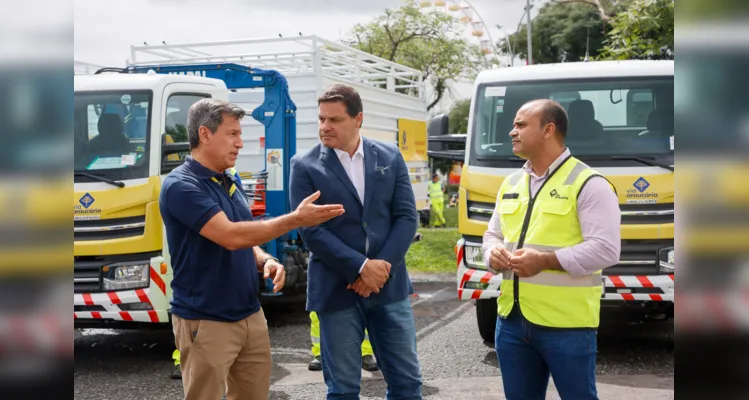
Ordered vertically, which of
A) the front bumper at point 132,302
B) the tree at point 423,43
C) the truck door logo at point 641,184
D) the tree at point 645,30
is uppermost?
the tree at point 423,43

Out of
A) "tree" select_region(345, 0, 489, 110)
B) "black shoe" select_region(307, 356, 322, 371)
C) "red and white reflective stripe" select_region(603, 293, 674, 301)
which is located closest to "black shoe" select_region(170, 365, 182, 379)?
"black shoe" select_region(307, 356, 322, 371)

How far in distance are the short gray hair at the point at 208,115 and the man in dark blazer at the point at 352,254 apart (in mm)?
506

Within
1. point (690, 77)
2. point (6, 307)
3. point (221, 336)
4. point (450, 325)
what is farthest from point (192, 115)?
point (450, 325)

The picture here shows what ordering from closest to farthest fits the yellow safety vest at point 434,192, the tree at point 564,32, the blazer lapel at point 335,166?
the blazer lapel at point 335,166 → the yellow safety vest at point 434,192 → the tree at point 564,32

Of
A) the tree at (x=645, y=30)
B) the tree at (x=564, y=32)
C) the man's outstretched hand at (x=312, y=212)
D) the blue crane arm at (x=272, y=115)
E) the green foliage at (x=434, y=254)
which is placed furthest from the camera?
the tree at (x=564, y=32)

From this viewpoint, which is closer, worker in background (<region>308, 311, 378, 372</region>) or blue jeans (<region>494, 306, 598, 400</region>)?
blue jeans (<region>494, 306, 598, 400</region>)

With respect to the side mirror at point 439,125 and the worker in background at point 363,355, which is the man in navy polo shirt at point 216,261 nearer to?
the worker in background at point 363,355

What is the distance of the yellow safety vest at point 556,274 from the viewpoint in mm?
3334

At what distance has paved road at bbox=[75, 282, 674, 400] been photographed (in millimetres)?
5938

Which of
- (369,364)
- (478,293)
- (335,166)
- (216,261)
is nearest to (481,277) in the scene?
(478,293)

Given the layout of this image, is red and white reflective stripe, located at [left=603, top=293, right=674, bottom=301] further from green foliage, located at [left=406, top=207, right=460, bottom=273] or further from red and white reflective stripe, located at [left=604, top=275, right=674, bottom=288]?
green foliage, located at [left=406, top=207, right=460, bottom=273]

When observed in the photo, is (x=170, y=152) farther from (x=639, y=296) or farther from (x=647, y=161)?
(x=639, y=296)

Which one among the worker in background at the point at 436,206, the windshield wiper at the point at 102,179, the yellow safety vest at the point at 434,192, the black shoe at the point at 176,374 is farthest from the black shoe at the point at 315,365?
the yellow safety vest at the point at 434,192

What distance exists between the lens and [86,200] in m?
6.49
